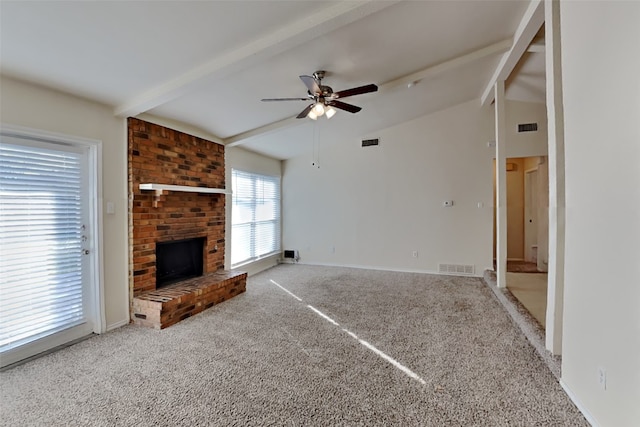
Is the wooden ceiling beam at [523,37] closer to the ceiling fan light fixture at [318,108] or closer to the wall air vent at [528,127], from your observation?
the wall air vent at [528,127]

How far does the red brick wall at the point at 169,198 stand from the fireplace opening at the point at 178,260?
0.12 meters

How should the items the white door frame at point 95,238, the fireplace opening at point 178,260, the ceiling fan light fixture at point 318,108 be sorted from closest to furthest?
the white door frame at point 95,238 < the ceiling fan light fixture at point 318,108 < the fireplace opening at point 178,260

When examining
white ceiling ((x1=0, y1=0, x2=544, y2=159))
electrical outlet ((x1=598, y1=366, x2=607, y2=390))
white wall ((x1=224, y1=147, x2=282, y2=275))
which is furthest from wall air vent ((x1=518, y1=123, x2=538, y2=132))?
white wall ((x1=224, y1=147, x2=282, y2=275))

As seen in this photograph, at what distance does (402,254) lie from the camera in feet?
19.4

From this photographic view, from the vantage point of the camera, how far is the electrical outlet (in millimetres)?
1676

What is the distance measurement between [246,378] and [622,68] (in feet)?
10.1

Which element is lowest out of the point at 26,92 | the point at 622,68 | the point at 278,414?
the point at 278,414

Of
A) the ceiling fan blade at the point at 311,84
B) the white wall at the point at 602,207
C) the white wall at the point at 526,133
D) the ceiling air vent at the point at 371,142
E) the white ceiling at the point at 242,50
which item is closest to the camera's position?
the white wall at the point at 602,207

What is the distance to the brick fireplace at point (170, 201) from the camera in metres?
3.42

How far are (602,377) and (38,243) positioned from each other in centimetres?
438

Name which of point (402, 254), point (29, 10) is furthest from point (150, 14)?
point (402, 254)

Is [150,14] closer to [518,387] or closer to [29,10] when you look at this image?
[29,10]

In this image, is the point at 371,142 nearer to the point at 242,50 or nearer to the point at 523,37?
the point at 523,37

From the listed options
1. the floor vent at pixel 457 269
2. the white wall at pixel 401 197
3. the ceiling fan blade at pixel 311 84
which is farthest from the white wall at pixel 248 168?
the floor vent at pixel 457 269
